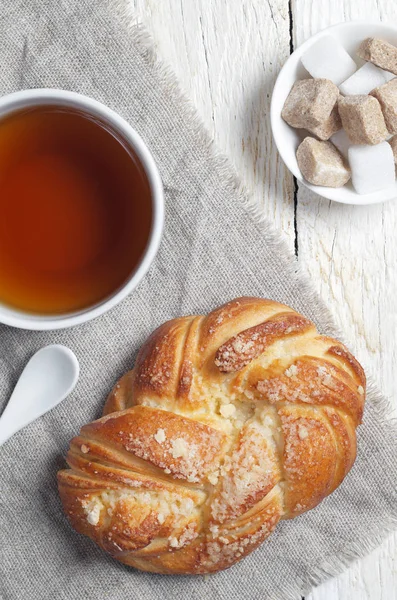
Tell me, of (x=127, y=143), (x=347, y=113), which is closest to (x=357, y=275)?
(x=347, y=113)

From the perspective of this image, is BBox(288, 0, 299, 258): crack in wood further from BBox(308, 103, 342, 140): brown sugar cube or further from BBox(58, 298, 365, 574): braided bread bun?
BBox(58, 298, 365, 574): braided bread bun

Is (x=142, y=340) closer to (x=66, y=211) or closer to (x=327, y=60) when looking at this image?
(x=66, y=211)

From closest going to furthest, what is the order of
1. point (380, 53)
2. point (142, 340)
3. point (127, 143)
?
point (127, 143)
point (380, 53)
point (142, 340)

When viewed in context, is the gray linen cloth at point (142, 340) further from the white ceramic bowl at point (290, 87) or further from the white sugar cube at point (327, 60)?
the white sugar cube at point (327, 60)

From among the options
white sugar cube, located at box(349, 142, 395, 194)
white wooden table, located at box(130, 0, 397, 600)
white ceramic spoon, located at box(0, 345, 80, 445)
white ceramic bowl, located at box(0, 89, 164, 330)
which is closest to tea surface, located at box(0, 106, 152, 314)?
white ceramic bowl, located at box(0, 89, 164, 330)

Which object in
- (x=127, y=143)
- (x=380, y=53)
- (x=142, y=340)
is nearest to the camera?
(x=127, y=143)

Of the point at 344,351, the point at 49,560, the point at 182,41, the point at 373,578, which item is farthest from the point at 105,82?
the point at 373,578

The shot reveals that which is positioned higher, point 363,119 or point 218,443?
point 363,119

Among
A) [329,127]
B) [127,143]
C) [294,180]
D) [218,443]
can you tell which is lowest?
[218,443]
